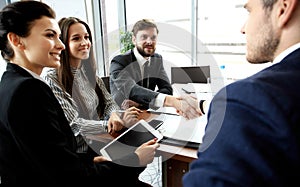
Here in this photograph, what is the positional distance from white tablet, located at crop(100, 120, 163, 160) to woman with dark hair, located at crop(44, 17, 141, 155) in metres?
0.16

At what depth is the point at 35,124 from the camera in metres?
0.77

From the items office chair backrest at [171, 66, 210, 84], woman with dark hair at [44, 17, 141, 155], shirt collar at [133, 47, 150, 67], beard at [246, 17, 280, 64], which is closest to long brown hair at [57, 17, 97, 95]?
woman with dark hair at [44, 17, 141, 155]

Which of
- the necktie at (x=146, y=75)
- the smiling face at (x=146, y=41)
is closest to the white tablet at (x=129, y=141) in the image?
the necktie at (x=146, y=75)

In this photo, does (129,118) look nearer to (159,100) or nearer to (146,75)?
(159,100)

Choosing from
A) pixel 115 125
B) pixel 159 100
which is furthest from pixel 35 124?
pixel 159 100

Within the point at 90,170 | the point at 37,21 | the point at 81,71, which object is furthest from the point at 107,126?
the point at 37,21

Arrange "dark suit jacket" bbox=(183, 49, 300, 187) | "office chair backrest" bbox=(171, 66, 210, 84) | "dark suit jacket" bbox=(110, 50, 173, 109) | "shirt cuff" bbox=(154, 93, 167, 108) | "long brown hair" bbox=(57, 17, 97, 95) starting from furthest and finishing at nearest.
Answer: "office chair backrest" bbox=(171, 66, 210, 84), "dark suit jacket" bbox=(110, 50, 173, 109), "shirt cuff" bbox=(154, 93, 167, 108), "long brown hair" bbox=(57, 17, 97, 95), "dark suit jacket" bbox=(183, 49, 300, 187)

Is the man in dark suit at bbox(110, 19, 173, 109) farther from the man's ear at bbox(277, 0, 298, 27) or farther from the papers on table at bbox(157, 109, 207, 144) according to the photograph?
the man's ear at bbox(277, 0, 298, 27)

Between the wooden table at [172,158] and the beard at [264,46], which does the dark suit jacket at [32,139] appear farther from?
the beard at [264,46]

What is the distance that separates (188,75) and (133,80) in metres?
0.93

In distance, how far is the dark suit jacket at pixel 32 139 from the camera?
77cm

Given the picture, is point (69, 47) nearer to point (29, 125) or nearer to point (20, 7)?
point (20, 7)

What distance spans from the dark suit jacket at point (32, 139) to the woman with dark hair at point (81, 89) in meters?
0.37

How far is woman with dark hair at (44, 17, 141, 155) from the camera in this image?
1.26 meters
